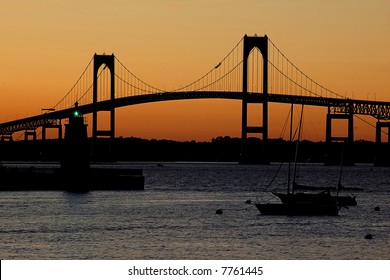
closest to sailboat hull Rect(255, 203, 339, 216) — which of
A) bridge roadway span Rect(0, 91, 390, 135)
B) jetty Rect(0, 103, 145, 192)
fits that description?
jetty Rect(0, 103, 145, 192)

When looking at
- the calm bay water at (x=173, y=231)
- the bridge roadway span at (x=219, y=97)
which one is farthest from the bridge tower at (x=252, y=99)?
the calm bay water at (x=173, y=231)

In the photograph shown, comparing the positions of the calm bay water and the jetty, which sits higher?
the jetty

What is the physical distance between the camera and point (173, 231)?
32906 millimetres

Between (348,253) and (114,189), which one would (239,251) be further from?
(114,189)

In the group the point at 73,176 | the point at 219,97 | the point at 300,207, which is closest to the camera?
the point at 300,207

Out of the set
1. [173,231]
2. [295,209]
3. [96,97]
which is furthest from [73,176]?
[96,97]

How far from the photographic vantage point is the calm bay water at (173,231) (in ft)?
87.4

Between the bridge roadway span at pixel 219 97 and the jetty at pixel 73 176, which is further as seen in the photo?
the bridge roadway span at pixel 219 97

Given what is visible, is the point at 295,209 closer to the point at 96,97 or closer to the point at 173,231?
the point at 173,231

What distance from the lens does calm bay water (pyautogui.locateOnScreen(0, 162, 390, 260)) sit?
26641 mm

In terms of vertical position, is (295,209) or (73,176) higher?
(73,176)

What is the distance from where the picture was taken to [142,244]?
28406mm

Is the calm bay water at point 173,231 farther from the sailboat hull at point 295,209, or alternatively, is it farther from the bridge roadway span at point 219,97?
the bridge roadway span at point 219,97

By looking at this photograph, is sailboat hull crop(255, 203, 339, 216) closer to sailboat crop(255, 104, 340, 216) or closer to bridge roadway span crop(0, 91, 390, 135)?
sailboat crop(255, 104, 340, 216)
